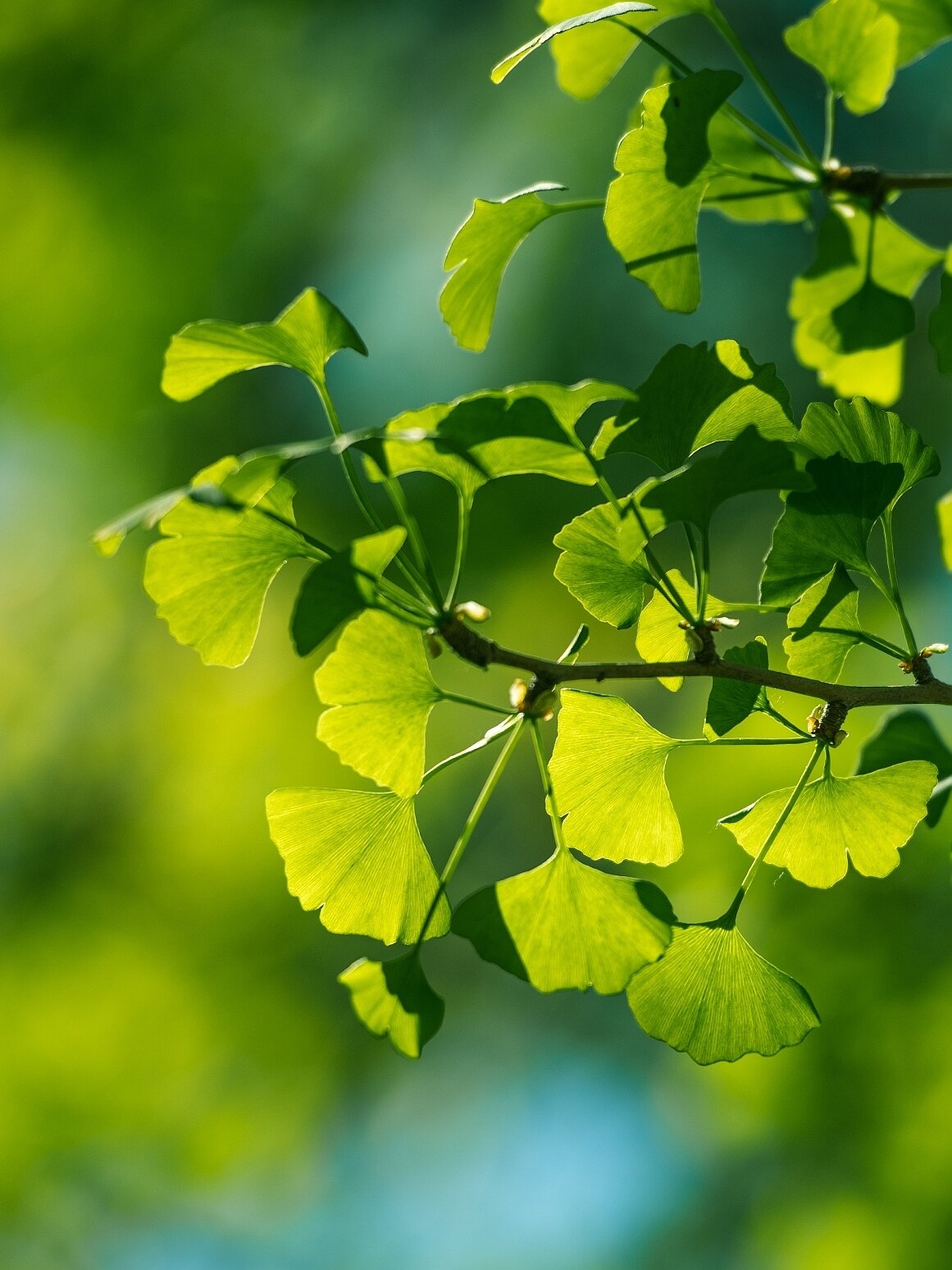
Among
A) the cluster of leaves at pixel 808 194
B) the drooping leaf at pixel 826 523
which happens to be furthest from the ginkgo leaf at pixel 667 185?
the drooping leaf at pixel 826 523

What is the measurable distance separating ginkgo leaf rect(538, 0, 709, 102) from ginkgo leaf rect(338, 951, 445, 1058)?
435mm

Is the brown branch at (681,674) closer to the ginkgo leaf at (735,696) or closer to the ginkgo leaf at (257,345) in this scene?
the ginkgo leaf at (735,696)

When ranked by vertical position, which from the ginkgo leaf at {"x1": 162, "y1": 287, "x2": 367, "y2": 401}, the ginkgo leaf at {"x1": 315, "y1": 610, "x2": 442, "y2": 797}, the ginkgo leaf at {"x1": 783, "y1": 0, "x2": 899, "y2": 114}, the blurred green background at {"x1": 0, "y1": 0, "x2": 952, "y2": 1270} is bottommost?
the blurred green background at {"x1": 0, "y1": 0, "x2": 952, "y2": 1270}

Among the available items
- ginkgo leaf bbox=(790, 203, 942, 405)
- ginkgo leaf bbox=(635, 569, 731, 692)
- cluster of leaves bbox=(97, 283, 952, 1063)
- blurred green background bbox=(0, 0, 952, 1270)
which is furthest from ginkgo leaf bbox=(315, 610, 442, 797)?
blurred green background bbox=(0, 0, 952, 1270)

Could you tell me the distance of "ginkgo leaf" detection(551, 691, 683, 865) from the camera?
0.53 m

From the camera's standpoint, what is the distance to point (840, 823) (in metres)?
0.54

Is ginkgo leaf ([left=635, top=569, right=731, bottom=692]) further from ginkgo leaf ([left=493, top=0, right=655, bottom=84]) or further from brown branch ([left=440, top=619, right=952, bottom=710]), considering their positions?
ginkgo leaf ([left=493, top=0, right=655, bottom=84])

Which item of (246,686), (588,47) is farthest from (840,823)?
(246,686)

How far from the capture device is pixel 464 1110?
3914 millimetres

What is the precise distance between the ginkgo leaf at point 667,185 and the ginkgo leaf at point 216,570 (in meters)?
0.19

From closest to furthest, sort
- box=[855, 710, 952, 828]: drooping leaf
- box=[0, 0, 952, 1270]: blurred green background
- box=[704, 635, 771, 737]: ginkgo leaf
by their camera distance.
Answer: box=[704, 635, 771, 737]: ginkgo leaf, box=[855, 710, 952, 828]: drooping leaf, box=[0, 0, 952, 1270]: blurred green background

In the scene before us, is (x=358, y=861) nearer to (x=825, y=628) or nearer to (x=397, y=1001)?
(x=397, y=1001)

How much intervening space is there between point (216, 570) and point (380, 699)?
0.10 m

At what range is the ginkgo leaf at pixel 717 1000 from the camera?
51 centimetres
